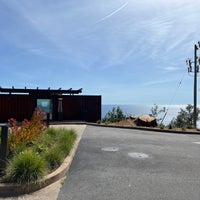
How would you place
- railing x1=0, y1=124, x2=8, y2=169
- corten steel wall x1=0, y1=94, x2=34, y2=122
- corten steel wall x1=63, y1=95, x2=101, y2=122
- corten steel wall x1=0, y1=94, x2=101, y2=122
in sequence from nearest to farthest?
railing x1=0, y1=124, x2=8, y2=169, corten steel wall x1=0, y1=94, x2=34, y2=122, corten steel wall x1=0, y1=94, x2=101, y2=122, corten steel wall x1=63, y1=95, x2=101, y2=122

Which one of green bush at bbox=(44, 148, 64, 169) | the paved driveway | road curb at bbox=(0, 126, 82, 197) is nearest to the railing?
road curb at bbox=(0, 126, 82, 197)

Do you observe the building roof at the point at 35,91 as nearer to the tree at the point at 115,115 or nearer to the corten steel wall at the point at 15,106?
the corten steel wall at the point at 15,106

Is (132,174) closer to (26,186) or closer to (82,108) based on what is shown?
(26,186)

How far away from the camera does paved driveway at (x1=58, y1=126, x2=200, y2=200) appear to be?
487cm

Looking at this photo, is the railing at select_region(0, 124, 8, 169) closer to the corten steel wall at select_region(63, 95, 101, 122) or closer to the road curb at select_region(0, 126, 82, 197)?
the road curb at select_region(0, 126, 82, 197)

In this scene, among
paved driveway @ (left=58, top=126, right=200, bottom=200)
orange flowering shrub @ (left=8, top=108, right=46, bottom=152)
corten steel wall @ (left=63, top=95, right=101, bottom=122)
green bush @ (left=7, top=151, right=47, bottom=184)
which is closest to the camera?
paved driveway @ (left=58, top=126, right=200, bottom=200)

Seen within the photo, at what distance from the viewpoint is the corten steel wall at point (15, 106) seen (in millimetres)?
19656

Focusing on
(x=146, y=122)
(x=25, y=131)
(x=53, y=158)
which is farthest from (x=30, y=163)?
(x=146, y=122)

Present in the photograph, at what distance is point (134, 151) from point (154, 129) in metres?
7.34

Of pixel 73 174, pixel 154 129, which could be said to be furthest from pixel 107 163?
pixel 154 129

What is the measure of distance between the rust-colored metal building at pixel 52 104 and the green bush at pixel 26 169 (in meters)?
15.2

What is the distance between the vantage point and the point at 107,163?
22.7ft

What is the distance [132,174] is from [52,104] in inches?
604

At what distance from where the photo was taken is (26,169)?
5074 mm
